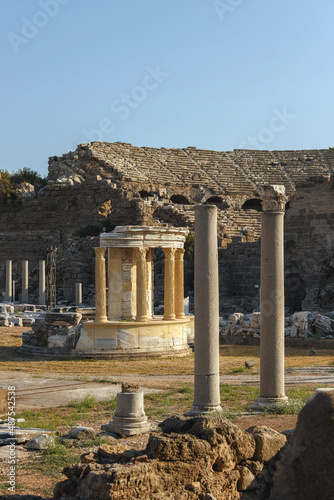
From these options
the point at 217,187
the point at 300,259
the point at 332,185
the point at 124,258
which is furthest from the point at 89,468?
the point at 217,187

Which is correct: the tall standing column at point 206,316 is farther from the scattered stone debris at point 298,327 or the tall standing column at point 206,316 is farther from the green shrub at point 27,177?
the green shrub at point 27,177

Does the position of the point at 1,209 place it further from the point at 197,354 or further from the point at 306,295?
the point at 197,354

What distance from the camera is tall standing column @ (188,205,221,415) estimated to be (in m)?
11.6

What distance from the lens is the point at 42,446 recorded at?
9969mm

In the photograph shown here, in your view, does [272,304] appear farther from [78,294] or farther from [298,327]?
[78,294]

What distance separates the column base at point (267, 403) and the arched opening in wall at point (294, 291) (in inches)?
921

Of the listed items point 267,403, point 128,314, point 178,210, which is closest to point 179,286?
point 128,314

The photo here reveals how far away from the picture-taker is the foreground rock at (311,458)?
6.58 meters

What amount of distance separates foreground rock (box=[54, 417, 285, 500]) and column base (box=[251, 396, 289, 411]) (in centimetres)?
335

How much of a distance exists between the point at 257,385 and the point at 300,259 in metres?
22.0

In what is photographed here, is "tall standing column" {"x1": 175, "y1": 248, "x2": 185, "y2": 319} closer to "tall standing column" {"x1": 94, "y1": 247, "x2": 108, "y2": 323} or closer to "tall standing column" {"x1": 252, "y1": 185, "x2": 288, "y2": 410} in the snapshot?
"tall standing column" {"x1": 94, "y1": 247, "x2": 108, "y2": 323}

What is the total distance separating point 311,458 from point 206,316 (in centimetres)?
523

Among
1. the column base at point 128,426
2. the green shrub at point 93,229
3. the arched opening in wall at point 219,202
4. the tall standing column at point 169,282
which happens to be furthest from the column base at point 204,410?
the arched opening in wall at point 219,202

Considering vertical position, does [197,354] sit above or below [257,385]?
above
